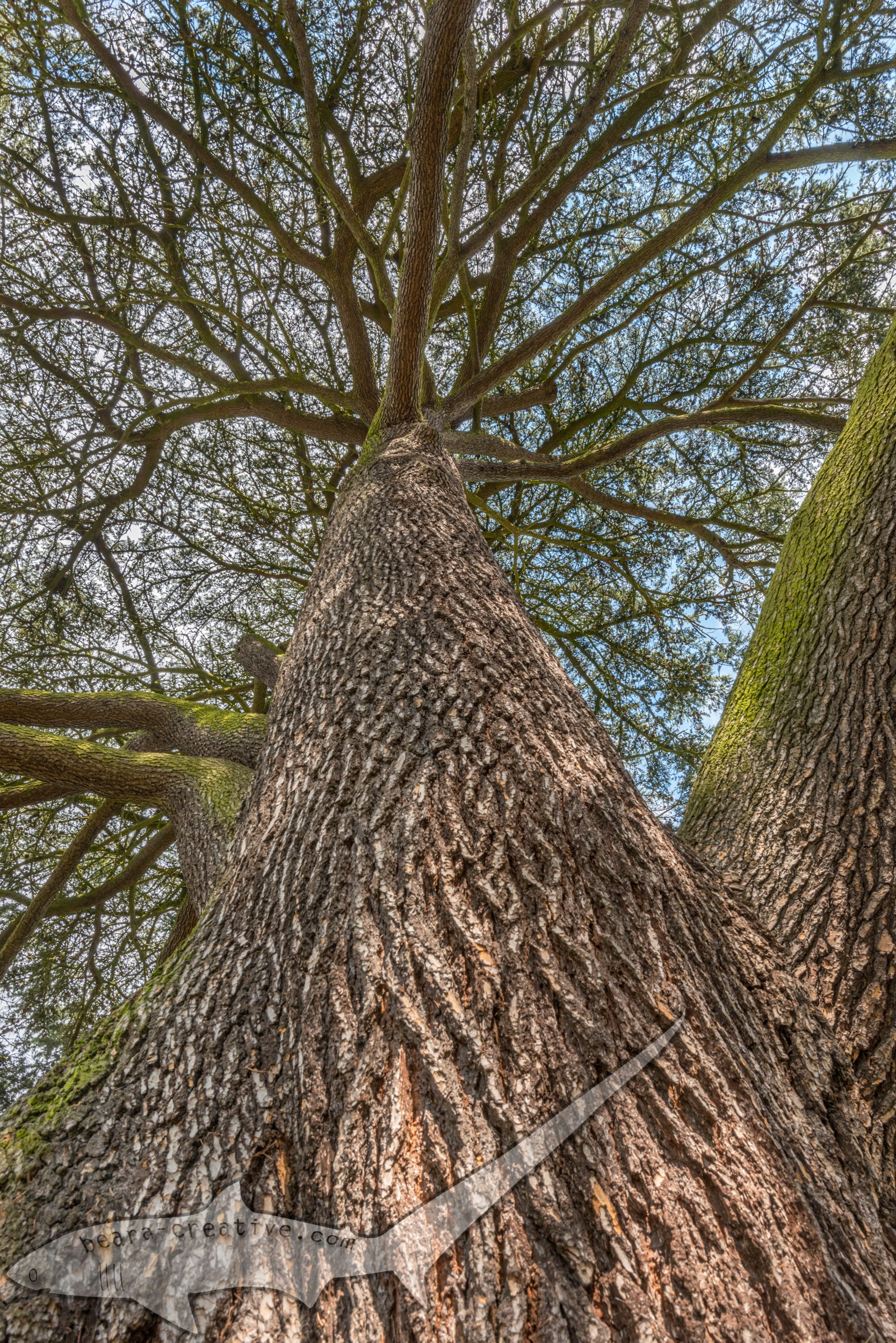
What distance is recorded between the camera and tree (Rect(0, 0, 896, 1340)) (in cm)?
66

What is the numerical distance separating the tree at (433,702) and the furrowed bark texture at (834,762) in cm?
10

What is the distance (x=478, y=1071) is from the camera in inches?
28.2

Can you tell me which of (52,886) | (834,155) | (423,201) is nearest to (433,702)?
(423,201)

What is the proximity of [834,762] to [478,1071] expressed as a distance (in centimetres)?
98

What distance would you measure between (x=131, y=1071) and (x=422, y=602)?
1.02 meters

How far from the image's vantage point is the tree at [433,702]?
2.15 feet

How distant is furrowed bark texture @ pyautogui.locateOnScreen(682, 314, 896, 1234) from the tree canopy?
1686 mm

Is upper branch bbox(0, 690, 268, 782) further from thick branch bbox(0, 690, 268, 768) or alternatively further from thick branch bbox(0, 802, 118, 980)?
thick branch bbox(0, 802, 118, 980)

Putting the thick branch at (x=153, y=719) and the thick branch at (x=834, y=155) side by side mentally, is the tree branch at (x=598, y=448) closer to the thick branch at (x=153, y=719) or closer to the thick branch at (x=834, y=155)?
the thick branch at (x=834, y=155)

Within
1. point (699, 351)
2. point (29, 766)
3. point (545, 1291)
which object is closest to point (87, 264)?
point (29, 766)

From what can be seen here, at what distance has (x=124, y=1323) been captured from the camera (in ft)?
1.96

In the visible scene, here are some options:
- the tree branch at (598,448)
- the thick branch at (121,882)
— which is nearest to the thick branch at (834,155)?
the tree branch at (598,448)

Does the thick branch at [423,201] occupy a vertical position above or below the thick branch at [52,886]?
above

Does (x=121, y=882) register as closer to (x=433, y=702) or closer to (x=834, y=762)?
(x=433, y=702)
